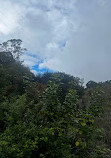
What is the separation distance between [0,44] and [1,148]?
A: 90.5 feet

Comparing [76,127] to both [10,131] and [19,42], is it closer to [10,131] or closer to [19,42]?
[10,131]

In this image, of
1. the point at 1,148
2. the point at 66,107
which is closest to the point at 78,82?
the point at 66,107

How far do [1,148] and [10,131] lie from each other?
2.18 ft

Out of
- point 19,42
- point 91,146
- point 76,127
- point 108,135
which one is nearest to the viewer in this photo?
point 76,127

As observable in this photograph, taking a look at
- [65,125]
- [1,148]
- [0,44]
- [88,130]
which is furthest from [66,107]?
[0,44]

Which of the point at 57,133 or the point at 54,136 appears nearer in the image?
the point at 54,136

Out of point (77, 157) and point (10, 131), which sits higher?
point (10, 131)

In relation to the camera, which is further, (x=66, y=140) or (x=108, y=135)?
(x=108, y=135)

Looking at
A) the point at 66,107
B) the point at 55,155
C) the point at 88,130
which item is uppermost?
the point at 66,107

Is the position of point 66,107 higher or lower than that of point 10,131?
higher

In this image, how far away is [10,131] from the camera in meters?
2.44

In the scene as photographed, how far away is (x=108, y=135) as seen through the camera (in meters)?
3.18

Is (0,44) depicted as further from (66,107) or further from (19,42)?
(66,107)

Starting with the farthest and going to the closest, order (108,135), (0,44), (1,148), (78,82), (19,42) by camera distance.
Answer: (19,42), (0,44), (78,82), (108,135), (1,148)
